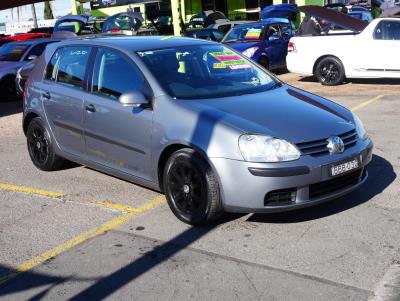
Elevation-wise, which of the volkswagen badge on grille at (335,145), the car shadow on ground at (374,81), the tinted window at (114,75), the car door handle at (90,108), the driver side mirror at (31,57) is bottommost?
the car shadow on ground at (374,81)

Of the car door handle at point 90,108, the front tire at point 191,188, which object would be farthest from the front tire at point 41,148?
the front tire at point 191,188

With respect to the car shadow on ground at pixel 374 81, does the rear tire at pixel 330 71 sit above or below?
above

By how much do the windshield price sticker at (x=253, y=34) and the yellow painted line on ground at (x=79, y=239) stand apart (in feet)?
34.9

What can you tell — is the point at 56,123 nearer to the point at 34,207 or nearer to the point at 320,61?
the point at 34,207

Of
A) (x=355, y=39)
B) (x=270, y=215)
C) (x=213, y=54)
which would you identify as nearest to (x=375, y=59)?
(x=355, y=39)

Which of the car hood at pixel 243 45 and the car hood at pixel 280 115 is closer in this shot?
the car hood at pixel 280 115

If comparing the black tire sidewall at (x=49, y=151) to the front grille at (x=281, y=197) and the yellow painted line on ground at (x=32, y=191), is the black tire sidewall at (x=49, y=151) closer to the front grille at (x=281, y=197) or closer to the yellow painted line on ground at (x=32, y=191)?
the yellow painted line on ground at (x=32, y=191)

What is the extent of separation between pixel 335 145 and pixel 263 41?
10934 mm

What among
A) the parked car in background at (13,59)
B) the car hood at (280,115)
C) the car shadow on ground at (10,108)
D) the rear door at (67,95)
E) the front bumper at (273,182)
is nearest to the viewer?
the front bumper at (273,182)

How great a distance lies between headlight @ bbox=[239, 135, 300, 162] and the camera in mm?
4266

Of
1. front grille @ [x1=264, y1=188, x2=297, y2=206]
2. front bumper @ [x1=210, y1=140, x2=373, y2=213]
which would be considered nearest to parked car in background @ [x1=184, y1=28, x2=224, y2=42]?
front bumper @ [x1=210, y1=140, x2=373, y2=213]

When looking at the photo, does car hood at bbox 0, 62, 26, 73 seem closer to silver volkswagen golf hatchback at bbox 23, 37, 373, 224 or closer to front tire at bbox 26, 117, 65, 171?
front tire at bbox 26, 117, 65, 171

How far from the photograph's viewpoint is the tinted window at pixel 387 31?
1200 centimetres

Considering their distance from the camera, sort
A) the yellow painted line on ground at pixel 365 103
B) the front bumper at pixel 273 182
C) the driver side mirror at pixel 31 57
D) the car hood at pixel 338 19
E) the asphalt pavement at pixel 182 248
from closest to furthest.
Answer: the asphalt pavement at pixel 182 248
the front bumper at pixel 273 182
the yellow painted line on ground at pixel 365 103
the car hood at pixel 338 19
the driver side mirror at pixel 31 57
